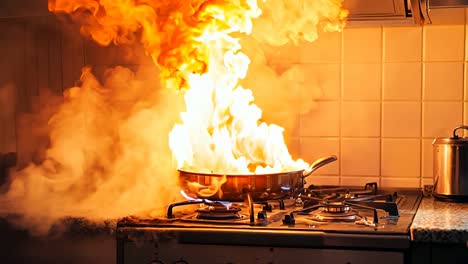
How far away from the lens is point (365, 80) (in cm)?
255

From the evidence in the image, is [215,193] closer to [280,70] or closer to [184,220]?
[184,220]

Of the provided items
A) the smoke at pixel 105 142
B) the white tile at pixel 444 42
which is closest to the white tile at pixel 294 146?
the smoke at pixel 105 142

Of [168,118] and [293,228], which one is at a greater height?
[168,118]

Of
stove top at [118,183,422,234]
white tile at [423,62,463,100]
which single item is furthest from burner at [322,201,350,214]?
white tile at [423,62,463,100]

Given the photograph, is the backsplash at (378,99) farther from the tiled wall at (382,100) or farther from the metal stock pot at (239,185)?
the metal stock pot at (239,185)

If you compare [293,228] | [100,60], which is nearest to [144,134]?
[100,60]

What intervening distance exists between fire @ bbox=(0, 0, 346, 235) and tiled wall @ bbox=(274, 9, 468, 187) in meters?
0.14

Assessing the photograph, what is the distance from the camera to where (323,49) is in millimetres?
2580

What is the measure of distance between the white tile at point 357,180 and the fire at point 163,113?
0.31 meters

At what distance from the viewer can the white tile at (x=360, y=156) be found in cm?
255

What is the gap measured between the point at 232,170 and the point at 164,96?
0.70m

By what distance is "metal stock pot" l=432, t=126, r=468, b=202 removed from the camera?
2.16 meters

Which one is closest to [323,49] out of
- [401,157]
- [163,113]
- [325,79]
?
[325,79]

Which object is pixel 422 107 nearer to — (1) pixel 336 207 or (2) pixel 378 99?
(2) pixel 378 99
